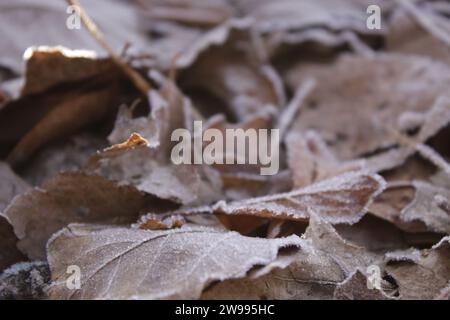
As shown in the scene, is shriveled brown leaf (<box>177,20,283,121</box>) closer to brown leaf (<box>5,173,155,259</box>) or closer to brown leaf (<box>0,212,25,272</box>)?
brown leaf (<box>5,173,155,259</box>)

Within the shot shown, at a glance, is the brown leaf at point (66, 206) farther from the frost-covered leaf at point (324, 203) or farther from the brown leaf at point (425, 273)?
the brown leaf at point (425, 273)

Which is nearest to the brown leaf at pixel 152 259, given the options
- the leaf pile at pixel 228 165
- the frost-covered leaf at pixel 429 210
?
the leaf pile at pixel 228 165

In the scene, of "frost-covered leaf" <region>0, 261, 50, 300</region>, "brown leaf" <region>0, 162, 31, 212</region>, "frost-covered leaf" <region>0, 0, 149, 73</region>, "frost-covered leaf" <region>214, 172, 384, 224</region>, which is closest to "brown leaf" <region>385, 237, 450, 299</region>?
"frost-covered leaf" <region>214, 172, 384, 224</region>

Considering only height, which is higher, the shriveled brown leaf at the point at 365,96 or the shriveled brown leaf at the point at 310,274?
the shriveled brown leaf at the point at 365,96

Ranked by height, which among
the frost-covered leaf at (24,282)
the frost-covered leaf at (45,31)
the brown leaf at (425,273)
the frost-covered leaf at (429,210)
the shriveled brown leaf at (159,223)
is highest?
the frost-covered leaf at (45,31)

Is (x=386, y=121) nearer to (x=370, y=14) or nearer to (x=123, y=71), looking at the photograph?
(x=370, y=14)

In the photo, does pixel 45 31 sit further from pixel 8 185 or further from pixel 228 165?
pixel 228 165

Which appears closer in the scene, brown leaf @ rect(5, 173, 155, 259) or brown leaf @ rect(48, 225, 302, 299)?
brown leaf @ rect(48, 225, 302, 299)

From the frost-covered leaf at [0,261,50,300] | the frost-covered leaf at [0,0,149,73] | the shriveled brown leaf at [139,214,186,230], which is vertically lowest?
the frost-covered leaf at [0,261,50,300]

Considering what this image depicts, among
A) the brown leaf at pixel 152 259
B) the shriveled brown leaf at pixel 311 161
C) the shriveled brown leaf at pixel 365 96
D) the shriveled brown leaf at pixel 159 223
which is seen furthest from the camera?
the shriveled brown leaf at pixel 365 96

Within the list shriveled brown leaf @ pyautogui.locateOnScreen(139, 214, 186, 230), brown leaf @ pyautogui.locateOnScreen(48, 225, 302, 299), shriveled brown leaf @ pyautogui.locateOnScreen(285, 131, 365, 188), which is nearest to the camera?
brown leaf @ pyautogui.locateOnScreen(48, 225, 302, 299)
